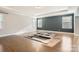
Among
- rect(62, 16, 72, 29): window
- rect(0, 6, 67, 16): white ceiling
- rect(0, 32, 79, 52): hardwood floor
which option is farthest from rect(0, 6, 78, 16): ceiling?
rect(0, 32, 79, 52): hardwood floor

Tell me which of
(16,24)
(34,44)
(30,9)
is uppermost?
(30,9)

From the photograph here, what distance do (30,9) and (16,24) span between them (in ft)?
1.42

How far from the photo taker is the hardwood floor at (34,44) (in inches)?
71.6

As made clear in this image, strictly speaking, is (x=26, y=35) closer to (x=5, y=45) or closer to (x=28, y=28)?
(x=28, y=28)

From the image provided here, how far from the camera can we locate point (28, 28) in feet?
6.57

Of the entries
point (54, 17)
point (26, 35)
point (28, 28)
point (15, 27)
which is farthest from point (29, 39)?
point (54, 17)

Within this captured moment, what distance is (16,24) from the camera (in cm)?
198

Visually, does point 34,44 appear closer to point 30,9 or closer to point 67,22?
point 30,9

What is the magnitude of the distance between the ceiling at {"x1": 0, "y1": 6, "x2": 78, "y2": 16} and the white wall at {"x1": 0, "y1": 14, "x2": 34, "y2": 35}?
96mm

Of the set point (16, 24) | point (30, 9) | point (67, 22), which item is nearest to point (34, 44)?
point (16, 24)

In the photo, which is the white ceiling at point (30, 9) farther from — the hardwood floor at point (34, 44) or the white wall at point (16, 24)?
the hardwood floor at point (34, 44)

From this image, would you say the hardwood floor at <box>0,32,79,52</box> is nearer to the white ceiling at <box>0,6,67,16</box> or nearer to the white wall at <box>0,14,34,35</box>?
the white wall at <box>0,14,34,35</box>

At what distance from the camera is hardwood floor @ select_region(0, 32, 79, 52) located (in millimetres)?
1817
